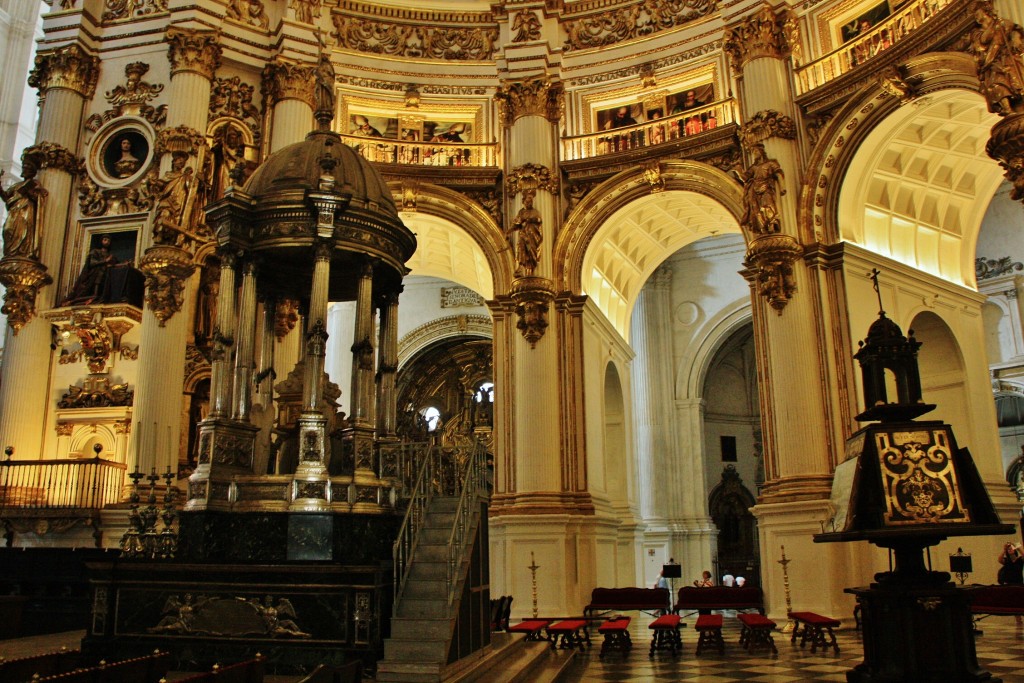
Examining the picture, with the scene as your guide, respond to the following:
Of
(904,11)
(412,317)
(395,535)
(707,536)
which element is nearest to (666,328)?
(707,536)

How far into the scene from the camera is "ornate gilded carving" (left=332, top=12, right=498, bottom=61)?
60.2ft

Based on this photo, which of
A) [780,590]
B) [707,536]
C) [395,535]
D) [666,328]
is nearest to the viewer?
[395,535]

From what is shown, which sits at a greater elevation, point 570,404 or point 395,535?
point 570,404

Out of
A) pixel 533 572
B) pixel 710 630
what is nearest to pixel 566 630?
pixel 710 630

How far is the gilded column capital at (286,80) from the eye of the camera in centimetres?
1678

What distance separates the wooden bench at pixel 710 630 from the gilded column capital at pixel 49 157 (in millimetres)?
13118

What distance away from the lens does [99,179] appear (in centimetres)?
1560

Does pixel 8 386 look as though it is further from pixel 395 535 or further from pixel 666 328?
pixel 666 328

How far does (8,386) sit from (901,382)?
13.9 m

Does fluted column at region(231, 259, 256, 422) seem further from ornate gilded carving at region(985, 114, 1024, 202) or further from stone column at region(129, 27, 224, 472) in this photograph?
ornate gilded carving at region(985, 114, 1024, 202)

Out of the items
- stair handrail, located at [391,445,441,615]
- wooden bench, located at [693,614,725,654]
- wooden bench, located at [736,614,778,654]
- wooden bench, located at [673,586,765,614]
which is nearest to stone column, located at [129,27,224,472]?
stair handrail, located at [391,445,441,615]

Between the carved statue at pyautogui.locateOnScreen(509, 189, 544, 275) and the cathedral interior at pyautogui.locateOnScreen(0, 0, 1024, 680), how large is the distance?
0.04 metres

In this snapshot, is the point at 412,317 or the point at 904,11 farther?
the point at 412,317

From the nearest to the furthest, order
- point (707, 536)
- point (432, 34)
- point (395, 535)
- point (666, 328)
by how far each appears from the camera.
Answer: point (395, 535) < point (432, 34) < point (707, 536) < point (666, 328)
